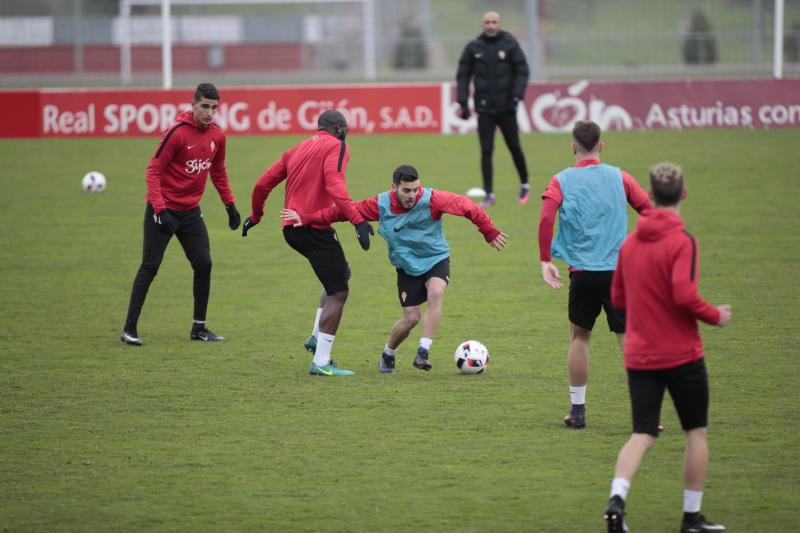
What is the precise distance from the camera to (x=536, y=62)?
30547mm

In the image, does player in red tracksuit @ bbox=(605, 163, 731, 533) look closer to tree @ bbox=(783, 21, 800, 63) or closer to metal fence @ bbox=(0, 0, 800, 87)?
metal fence @ bbox=(0, 0, 800, 87)

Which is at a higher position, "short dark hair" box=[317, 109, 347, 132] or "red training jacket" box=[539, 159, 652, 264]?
"short dark hair" box=[317, 109, 347, 132]

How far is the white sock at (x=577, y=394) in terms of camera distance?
Result: 25.3 feet

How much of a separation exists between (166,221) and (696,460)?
5766mm

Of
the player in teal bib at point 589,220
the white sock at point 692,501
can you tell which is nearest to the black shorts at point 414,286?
the player in teal bib at point 589,220

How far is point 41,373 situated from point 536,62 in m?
22.8

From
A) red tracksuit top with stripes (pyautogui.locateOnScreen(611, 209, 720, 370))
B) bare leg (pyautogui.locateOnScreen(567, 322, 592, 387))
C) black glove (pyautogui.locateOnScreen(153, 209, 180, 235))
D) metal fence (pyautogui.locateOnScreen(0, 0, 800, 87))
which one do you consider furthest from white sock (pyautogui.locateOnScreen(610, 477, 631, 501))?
metal fence (pyautogui.locateOnScreen(0, 0, 800, 87))

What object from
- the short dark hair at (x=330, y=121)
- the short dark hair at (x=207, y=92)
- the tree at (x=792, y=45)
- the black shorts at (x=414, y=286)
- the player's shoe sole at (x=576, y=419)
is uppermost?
the tree at (x=792, y=45)

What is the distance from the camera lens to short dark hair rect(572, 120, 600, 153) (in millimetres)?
7410

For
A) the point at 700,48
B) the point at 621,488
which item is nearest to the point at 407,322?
the point at 621,488

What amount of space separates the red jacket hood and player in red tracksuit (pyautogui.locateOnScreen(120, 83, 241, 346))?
533 cm

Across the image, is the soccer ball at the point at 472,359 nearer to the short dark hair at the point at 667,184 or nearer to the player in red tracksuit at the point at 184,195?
the player in red tracksuit at the point at 184,195

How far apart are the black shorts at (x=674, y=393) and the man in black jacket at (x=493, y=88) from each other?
37.6ft

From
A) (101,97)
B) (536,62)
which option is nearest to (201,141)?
(101,97)
